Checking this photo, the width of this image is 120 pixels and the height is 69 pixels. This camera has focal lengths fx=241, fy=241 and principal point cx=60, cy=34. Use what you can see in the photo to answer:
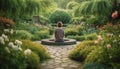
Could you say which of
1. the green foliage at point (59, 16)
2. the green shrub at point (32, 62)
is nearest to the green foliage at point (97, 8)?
the green shrub at point (32, 62)

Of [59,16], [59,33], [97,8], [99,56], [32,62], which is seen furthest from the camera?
[59,16]

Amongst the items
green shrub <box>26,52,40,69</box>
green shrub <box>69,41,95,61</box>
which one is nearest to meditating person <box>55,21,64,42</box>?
green shrub <box>69,41,95,61</box>

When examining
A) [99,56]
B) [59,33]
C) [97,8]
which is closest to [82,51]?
[99,56]

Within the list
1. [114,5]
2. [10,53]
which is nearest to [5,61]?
[10,53]

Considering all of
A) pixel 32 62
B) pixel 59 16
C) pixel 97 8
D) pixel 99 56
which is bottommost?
pixel 32 62

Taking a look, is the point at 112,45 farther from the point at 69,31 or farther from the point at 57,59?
the point at 69,31

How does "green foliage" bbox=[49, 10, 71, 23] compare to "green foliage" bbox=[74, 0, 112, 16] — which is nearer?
"green foliage" bbox=[74, 0, 112, 16]

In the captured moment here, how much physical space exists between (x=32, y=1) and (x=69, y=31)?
313cm

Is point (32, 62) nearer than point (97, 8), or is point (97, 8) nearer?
point (32, 62)

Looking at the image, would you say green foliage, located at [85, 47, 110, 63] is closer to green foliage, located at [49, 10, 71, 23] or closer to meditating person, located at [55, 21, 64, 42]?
meditating person, located at [55, 21, 64, 42]

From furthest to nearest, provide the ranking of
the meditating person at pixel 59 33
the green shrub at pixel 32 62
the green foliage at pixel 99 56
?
the meditating person at pixel 59 33
the green shrub at pixel 32 62
the green foliage at pixel 99 56

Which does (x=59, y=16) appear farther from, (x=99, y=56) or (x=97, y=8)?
(x=99, y=56)

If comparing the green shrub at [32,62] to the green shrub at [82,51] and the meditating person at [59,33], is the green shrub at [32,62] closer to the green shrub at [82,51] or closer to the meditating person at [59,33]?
the green shrub at [82,51]

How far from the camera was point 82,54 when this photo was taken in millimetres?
7590
